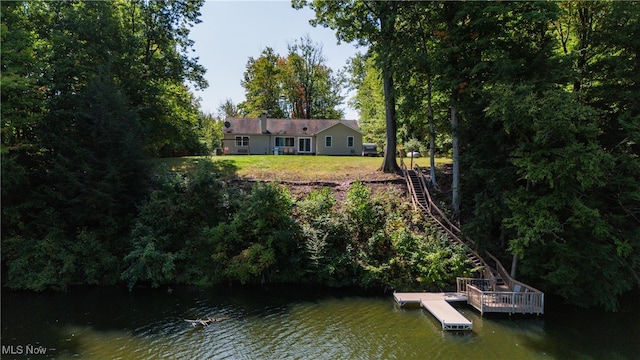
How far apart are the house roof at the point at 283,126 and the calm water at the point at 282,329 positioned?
77.2 feet

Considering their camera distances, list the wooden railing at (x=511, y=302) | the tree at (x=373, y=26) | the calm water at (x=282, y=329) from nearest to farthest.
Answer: the calm water at (x=282, y=329)
the wooden railing at (x=511, y=302)
the tree at (x=373, y=26)

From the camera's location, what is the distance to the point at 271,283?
53.5 ft

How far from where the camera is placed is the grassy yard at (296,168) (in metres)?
22.7

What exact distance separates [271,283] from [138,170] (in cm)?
884

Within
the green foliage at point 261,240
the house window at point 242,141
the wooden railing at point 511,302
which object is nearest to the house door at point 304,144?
the house window at point 242,141

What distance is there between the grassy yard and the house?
8043 millimetres

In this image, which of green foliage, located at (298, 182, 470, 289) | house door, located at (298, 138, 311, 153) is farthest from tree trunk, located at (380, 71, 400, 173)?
house door, located at (298, 138, 311, 153)

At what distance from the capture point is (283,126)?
38.1 meters

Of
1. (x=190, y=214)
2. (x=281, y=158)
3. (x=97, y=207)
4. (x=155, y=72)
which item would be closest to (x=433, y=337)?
(x=190, y=214)

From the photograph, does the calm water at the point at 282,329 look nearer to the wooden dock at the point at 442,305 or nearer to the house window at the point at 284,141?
the wooden dock at the point at 442,305

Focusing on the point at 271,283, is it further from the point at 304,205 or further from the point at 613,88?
the point at 613,88

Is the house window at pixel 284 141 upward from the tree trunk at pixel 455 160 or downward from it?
upward

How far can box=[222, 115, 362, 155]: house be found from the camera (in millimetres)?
36344

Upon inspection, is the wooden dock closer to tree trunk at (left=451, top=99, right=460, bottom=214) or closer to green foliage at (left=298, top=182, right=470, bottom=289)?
green foliage at (left=298, top=182, right=470, bottom=289)
